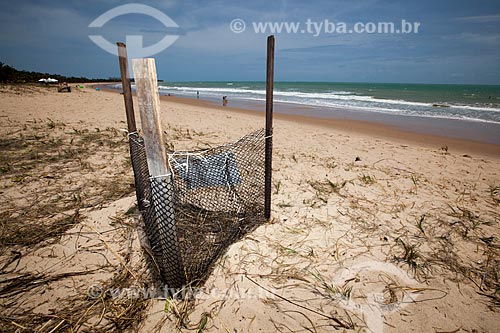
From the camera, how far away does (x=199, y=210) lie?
3.31 meters

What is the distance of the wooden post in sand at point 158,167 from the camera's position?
1600 millimetres

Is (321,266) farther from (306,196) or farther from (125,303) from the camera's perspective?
(125,303)

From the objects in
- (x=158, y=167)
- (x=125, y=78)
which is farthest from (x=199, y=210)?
(x=125, y=78)

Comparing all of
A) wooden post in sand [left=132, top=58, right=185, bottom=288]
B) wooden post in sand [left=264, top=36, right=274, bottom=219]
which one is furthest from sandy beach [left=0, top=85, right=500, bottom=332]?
wooden post in sand [left=264, top=36, right=274, bottom=219]

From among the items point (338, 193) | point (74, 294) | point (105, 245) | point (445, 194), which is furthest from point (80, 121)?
point (445, 194)

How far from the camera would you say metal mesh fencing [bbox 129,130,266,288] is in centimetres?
220

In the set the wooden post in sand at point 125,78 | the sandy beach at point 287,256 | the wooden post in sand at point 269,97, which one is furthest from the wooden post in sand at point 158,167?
the wooden post in sand at point 125,78

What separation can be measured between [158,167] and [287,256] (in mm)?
1741

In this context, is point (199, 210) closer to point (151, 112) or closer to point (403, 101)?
point (151, 112)

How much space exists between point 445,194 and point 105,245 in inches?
208

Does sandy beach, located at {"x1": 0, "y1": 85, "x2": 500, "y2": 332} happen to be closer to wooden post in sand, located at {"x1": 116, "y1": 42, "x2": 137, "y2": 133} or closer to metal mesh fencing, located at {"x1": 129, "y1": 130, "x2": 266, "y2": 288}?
metal mesh fencing, located at {"x1": 129, "y1": 130, "x2": 266, "y2": 288}

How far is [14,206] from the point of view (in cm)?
327

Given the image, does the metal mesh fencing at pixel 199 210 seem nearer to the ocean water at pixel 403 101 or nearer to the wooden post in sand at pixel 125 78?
the wooden post in sand at pixel 125 78

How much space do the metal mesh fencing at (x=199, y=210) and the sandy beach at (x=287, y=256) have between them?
0.57 feet
